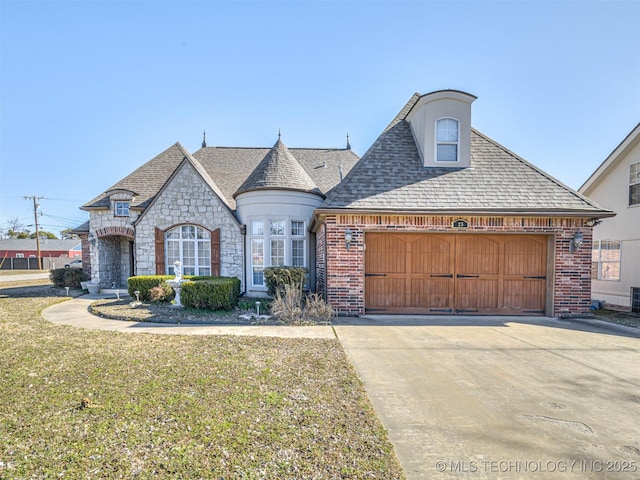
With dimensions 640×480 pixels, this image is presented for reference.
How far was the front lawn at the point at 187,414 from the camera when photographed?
8.64ft

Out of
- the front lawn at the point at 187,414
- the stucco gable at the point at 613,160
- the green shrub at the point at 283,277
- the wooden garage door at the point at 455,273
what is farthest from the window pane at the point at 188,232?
the stucco gable at the point at 613,160

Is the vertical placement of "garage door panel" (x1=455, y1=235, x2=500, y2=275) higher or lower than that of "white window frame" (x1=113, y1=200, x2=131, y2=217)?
lower

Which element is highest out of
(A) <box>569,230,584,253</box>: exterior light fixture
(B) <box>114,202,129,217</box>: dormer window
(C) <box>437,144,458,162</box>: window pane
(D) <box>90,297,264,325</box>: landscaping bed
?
(C) <box>437,144,458,162</box>: window pane

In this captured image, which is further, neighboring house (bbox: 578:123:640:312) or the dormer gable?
neighboring house (bbox: 578:123:640:312)

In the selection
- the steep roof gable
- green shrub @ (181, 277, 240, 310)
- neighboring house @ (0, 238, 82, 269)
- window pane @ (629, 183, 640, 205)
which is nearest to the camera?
green shrub @ (181, 277, 240, 310)

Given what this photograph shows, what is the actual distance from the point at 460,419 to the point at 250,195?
10.0 metres

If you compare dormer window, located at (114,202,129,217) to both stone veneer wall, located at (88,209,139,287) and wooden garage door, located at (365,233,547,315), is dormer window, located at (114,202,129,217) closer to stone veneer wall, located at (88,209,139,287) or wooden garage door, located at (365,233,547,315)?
stone veneer wall, located at (88,209,139,287)

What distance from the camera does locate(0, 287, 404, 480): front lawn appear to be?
8.64 feet

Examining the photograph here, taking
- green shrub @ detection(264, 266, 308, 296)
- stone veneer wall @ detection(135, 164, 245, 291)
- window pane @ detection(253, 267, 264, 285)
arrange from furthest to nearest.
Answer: stone veneer wall @ detection(135, 164, 245, 291) < window pane @ detection(253, 267, 264, 285) < green shrub @ detection(264, 266, 308, 296)

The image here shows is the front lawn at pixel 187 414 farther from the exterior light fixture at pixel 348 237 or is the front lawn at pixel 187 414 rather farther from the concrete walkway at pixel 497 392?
the exterior light fixture at pixel 348 237

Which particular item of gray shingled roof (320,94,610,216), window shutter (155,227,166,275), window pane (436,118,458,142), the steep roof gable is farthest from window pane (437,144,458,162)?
the steep roof gable

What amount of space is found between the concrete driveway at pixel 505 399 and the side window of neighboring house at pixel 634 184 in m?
6.73

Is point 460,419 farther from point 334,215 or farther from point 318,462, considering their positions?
point 334,215

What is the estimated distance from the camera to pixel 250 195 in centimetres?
1190
